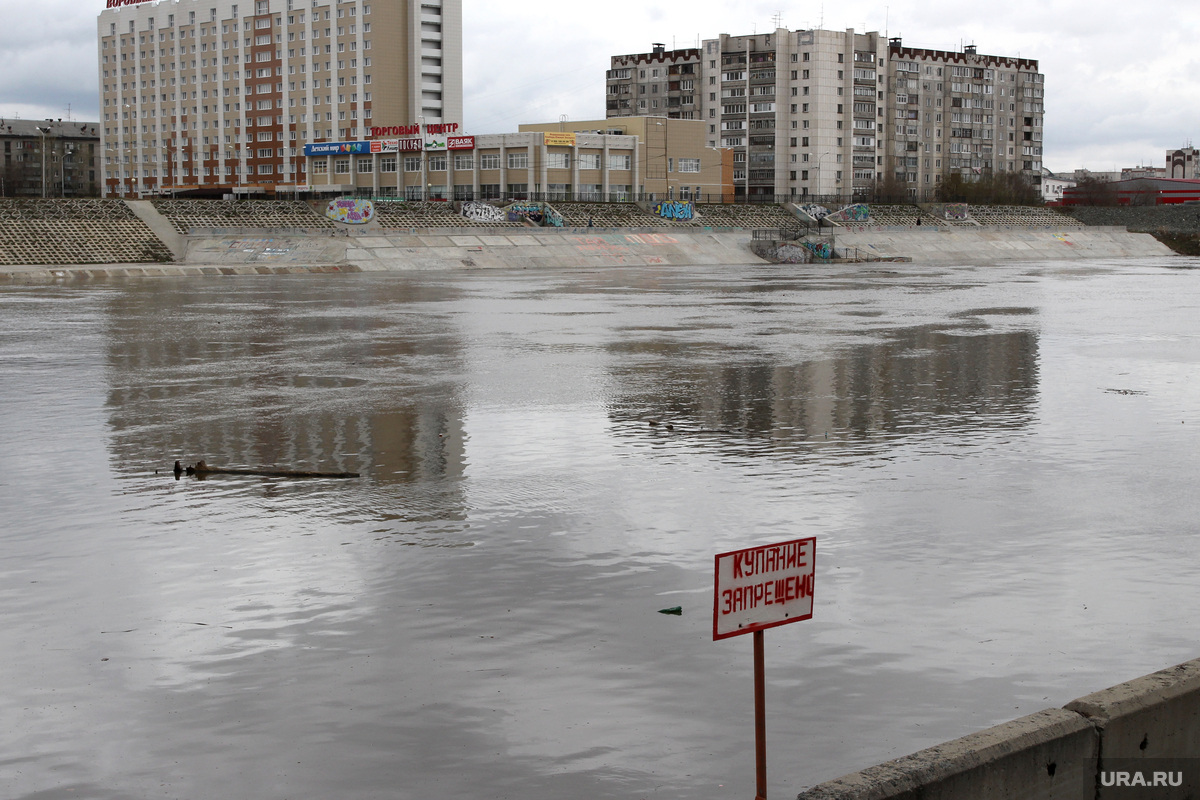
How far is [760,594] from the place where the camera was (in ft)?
20.7

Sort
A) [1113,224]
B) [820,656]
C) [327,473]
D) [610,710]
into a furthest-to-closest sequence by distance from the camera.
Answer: [1113,224], [327,473], [820,656], [610,710]

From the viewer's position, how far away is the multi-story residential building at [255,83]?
5723 inches

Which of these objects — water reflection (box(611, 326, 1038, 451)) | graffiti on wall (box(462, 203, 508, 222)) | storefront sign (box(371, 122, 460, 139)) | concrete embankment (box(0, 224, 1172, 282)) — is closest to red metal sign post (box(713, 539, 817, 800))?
water reflection (box(611, 326, 1038, 451))

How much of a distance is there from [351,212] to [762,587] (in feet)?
279

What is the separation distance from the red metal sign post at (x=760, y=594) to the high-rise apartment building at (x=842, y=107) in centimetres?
14346

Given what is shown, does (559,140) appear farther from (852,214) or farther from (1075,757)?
(1075,757)

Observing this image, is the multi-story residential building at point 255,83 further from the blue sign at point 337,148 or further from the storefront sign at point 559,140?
the storefront sign at point 559,140

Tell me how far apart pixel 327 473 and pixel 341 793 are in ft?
27.7

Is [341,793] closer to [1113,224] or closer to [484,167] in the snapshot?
[484,167]

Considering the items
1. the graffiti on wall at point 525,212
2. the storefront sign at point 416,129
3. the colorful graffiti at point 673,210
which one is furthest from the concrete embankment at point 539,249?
the storefront sign at point 416,129

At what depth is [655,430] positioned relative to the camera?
58.7ft

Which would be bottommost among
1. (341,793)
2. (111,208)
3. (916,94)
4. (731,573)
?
(341,793)

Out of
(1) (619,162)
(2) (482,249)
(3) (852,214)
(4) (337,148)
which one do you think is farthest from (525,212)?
(4) (337,148)

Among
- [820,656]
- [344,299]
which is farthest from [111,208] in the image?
[820,656]
